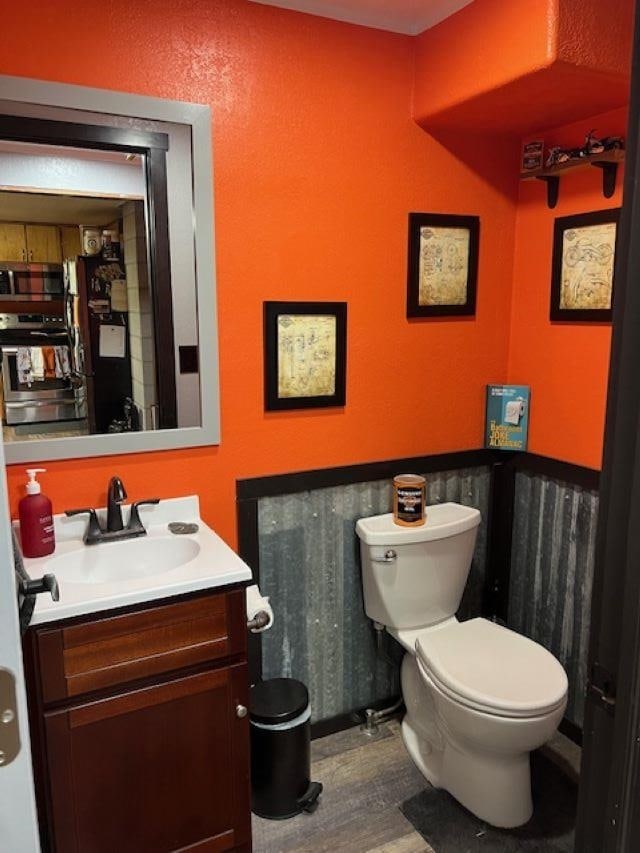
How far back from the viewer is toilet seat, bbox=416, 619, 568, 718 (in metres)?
1.78

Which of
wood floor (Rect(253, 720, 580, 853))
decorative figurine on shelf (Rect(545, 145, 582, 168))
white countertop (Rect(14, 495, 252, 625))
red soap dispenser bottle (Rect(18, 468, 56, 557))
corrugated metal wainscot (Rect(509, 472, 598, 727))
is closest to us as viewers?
white countertop (Rect(14, 495, 252, 625))

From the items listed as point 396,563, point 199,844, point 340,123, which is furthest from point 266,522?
point 340,123

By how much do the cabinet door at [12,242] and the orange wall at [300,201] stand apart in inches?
15.0

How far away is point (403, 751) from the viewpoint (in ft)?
7.45

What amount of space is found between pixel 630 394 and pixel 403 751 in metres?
2.00

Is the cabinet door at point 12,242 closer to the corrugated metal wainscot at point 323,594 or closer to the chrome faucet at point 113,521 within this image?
the chrome faucet at point 113,521

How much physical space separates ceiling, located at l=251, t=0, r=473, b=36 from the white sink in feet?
5.26

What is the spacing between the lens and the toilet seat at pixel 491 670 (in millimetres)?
1775

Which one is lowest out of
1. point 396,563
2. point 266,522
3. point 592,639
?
point 396,563

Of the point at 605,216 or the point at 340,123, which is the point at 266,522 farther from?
the point at 605,216

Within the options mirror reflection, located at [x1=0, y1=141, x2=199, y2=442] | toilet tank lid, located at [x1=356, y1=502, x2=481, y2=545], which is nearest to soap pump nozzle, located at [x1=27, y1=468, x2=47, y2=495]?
mirror reflection, located at [x1=0, y1=141, x2=199, y2=442]

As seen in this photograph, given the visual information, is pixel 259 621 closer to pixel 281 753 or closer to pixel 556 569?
pixel 281 753

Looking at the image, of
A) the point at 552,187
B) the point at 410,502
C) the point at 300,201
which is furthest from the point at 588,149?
the point at 410,502

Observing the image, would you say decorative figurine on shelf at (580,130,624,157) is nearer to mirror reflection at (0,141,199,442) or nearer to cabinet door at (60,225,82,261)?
mirror reflection at (0,141,199,442)
